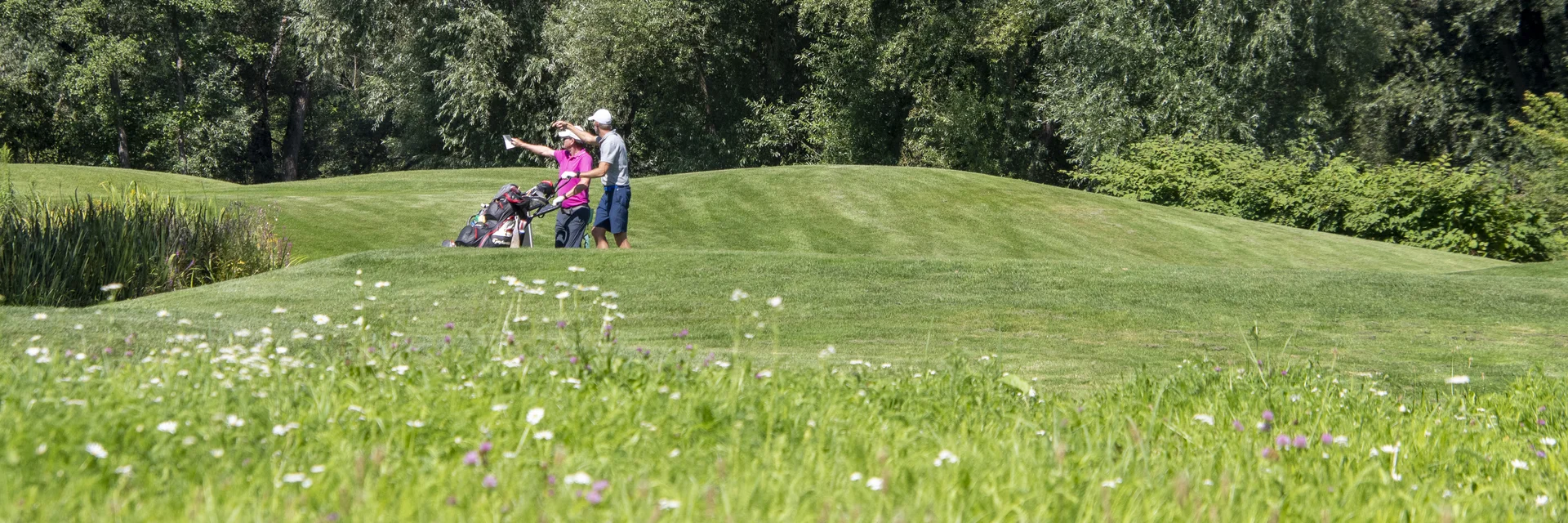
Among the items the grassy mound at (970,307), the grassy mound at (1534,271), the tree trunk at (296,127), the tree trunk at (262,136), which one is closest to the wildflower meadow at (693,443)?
the grassy mound at (970,307)

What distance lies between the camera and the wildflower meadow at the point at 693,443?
134 inches

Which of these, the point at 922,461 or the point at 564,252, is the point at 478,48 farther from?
the point at 922,461

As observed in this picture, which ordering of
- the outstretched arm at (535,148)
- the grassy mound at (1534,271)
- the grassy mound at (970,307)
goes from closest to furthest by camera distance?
the grassy mound at (970,307) → the outstretched arm at (535,148) → the grassy mound at (1534,271)

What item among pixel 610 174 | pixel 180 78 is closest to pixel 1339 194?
pixel 610 174

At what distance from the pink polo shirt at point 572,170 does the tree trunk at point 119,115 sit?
34765 millimetres

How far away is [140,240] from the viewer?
1130 cm

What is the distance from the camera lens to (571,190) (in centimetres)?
1340

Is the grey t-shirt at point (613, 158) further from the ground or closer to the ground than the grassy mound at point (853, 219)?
further from the ground

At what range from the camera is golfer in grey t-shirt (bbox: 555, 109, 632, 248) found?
12938mm

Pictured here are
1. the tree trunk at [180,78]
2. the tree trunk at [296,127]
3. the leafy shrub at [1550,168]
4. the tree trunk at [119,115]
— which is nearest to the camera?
the leafy shrub at [1550,168]

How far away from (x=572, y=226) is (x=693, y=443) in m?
9.60

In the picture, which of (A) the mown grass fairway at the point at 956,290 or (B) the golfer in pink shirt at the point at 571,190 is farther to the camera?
(B) the golfer in pink shirt at the point at 571,190

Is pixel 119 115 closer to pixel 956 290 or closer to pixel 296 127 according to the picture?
pixel 296 127

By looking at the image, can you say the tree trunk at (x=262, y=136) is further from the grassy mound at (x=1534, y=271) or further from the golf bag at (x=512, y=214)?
the grassy mound at (x=1534, y=271)
